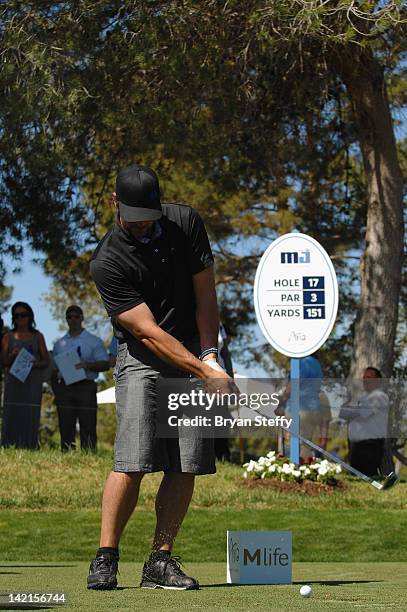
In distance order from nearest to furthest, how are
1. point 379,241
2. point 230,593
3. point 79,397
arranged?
point 230,593, point 79,397, point 379,241

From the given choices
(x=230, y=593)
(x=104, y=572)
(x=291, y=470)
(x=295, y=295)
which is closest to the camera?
(x=230, y=593)

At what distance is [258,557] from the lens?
606cm

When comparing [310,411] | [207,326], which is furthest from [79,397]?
[207,326]

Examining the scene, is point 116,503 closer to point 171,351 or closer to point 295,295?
point 171,351

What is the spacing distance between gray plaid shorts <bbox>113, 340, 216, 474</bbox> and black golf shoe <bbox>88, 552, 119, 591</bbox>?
40 centimetres

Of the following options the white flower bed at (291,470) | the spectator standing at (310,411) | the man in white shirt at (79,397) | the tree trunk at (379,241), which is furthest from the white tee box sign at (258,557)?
the tree trunk at (379,241)

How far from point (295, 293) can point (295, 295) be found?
20mm

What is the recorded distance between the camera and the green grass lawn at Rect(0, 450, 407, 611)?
772 centimetres

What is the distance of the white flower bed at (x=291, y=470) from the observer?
12.5 meters

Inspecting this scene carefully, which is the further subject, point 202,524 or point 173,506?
point 202,524

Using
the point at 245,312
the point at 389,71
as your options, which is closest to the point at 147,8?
the point at 389,71

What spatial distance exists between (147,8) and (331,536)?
20.6ft

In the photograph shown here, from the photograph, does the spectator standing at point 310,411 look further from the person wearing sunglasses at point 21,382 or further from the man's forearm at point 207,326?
the man's forearm at point 207,326

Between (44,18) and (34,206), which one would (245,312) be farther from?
(44,18)
